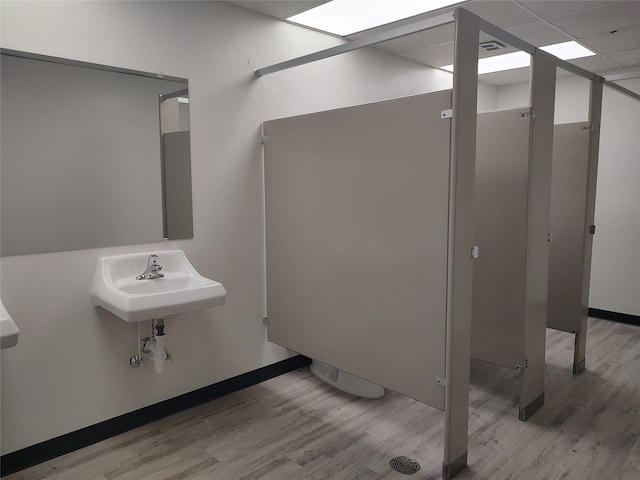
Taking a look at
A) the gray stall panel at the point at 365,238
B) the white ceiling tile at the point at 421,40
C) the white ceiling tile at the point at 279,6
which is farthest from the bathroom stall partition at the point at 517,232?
the white ceiling tile at the point at 279,6

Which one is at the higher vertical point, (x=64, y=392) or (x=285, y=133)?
(x=285, y=133)

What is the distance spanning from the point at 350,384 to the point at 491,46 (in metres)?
2.70

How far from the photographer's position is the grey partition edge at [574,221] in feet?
9.95

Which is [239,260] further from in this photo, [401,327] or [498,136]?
[498,136]

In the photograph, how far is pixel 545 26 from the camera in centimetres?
301

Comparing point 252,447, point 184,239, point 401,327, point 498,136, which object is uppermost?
point 498,136

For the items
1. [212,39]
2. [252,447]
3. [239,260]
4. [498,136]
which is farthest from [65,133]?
[498,136]

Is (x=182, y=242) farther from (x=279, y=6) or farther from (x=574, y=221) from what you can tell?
(x=574, y=221)

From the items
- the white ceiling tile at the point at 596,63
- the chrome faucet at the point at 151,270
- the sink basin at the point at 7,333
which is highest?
the white ceiling tile at the point at 596,63

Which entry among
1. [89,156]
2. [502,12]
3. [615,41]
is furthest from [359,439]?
[615,41]

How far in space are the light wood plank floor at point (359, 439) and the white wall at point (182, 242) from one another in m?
0.21

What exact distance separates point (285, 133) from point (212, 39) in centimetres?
66

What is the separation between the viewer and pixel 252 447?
231 cm

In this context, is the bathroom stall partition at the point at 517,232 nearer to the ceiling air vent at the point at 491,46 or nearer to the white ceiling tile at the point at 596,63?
the ceiling air vent at the point at 491,46
